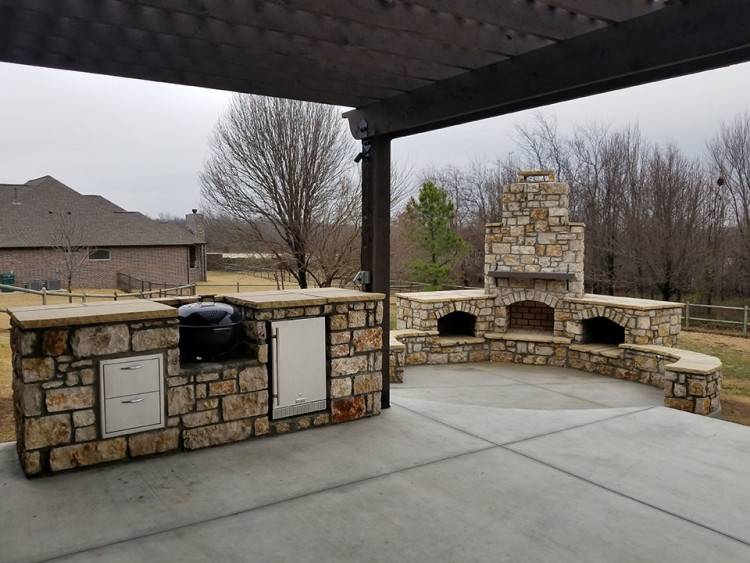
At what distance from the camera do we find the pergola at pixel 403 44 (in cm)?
271

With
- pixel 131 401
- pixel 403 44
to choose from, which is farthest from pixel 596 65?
pixel 131 401

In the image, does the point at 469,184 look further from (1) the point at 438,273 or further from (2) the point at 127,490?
(2) the point at 127,490

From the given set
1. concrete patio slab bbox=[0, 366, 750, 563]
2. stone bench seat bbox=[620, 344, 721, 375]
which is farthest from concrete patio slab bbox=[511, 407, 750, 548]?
stone bench seat bbox=[620, 344, 721, 375]

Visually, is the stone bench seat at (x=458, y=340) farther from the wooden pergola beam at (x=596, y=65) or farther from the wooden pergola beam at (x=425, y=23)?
the wooden pergola beam at (x=425, y=23)

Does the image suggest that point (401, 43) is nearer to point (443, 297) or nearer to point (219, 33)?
point (219, 33)

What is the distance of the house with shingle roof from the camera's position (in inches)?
801

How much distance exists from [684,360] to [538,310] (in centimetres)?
385

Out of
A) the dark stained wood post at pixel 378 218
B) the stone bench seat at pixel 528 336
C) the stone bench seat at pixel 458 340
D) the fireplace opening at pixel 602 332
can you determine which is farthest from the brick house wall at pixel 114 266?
the dark stained wood post at pixel 378 218

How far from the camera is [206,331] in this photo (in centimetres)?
415

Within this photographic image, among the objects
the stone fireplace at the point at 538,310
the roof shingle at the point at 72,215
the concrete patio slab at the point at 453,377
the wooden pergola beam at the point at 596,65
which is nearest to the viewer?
the wooden pergola beam at the point at 596,65

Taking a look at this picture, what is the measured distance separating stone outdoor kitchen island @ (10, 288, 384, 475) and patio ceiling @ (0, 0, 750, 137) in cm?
163

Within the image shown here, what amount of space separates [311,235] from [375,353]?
29.1 feet

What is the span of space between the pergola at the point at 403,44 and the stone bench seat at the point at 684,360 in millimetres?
5221

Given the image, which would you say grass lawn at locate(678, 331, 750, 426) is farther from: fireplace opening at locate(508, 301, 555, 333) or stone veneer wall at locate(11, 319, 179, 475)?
stone veneer wall at locate(11, 319, 179, 475)
